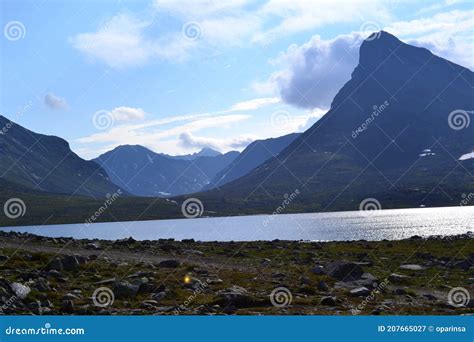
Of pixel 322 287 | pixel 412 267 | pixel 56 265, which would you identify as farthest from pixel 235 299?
pixel 412 267

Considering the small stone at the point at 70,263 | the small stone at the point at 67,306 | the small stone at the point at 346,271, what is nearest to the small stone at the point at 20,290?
the small stone at the point at 67,306

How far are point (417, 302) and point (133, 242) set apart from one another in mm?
44205

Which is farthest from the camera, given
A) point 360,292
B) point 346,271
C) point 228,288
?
point 346,271

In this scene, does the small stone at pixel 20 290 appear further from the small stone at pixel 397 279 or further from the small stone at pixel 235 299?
the small stone at pixel 397 279

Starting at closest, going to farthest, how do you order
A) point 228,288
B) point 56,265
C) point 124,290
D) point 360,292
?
point 124,290, point 228,288, point 360,292, point 56,265

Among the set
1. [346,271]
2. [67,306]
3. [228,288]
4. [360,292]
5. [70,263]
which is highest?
[346,271]

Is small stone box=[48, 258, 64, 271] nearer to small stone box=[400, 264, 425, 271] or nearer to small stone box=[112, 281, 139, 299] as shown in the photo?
small stone box=[112, 281, 139, 299]

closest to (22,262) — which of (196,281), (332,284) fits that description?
(196,281)

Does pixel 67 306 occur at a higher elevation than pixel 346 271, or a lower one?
lower

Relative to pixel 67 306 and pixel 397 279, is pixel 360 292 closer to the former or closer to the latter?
pixel 397 279

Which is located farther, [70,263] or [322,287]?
[70,263]

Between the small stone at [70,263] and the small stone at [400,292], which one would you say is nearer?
the small stone at [400,292]

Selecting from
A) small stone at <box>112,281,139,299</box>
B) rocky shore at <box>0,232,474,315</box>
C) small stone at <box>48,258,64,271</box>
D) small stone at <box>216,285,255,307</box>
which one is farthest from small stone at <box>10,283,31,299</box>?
small stone at <box>216,285,255,307</box>
